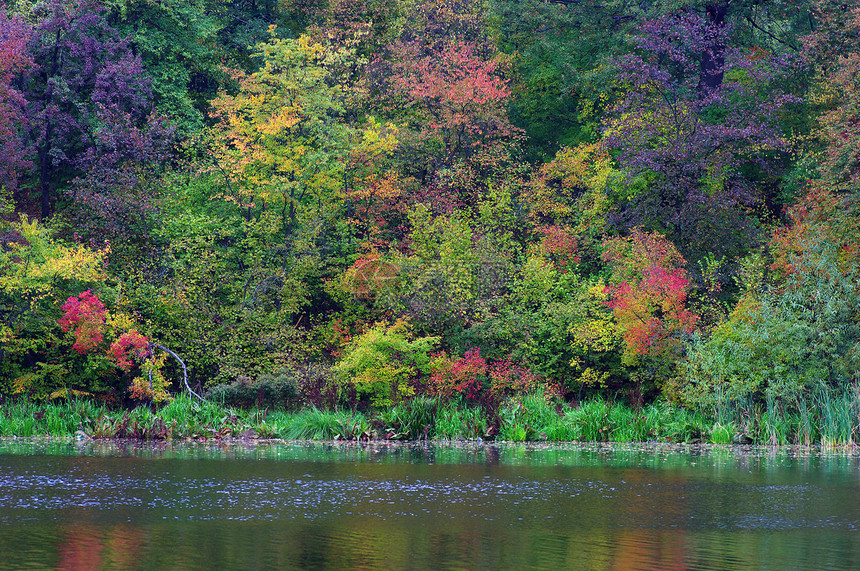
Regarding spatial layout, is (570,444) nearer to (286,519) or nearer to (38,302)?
(286,519)

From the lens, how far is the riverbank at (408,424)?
97.4ft

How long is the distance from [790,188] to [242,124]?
21.3m

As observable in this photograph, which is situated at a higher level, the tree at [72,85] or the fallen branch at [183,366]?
the tree at [72,85]

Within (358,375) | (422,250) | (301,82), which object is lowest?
(358,375)

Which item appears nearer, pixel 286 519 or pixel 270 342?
pixel 286 519

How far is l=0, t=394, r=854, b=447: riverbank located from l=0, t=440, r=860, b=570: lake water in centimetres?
414

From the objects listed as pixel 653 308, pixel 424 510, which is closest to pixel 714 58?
pixel 653 308

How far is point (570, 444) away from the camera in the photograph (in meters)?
29.1

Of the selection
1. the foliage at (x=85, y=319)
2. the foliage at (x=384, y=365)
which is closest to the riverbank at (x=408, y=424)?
the foliage at (x=384, y=365)

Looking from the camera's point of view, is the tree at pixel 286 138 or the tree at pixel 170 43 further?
the tree at pixel 170 43

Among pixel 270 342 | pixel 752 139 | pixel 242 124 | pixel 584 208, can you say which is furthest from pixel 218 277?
pixel 752 139

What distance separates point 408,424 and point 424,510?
13.8m

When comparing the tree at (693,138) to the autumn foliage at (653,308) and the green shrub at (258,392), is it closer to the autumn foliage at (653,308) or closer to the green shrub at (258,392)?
the autumn foliage at (653,308)

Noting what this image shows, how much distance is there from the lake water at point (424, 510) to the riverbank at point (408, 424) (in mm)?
4144
